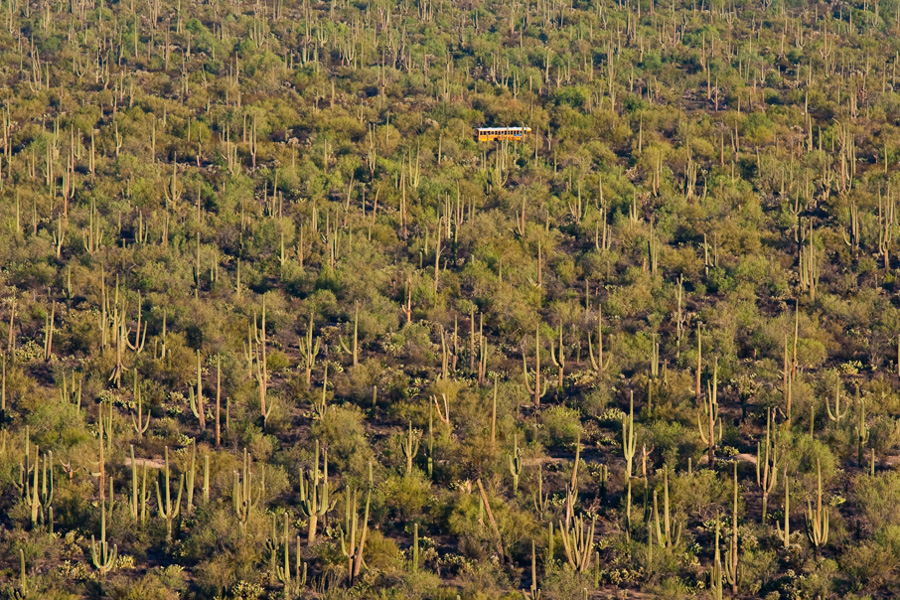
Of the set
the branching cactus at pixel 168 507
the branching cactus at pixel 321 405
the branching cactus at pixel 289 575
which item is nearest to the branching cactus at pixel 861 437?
the branching cactus at pixel 321 405

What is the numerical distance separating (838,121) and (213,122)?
2643cm

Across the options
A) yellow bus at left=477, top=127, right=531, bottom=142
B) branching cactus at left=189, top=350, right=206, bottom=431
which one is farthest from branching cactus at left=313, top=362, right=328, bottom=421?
yellow bus at left=477, top=127, right=531, bottom=142

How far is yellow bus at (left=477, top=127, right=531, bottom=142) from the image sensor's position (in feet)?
169

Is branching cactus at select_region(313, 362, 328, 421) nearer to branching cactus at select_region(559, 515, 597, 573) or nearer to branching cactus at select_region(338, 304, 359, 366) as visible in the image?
branching cactus at select_region(338, 304, 359, 366)

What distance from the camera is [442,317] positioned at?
3500cm

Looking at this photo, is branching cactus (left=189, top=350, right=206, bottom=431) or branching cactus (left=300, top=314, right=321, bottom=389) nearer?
branching cactus (left=189, top=350, right=206, bottom=431)

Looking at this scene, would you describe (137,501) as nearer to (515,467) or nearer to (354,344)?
(515,467)

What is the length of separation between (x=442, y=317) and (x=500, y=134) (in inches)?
724

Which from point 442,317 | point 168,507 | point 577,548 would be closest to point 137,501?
point 168,507

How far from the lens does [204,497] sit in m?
23.7

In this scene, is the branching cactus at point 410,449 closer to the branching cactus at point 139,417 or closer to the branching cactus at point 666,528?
the branching cactus at point 666,528

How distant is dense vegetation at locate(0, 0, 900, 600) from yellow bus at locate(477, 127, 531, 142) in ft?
2.65

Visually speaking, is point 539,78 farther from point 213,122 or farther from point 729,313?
point 729,313

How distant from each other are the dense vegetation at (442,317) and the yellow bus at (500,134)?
81 cm
